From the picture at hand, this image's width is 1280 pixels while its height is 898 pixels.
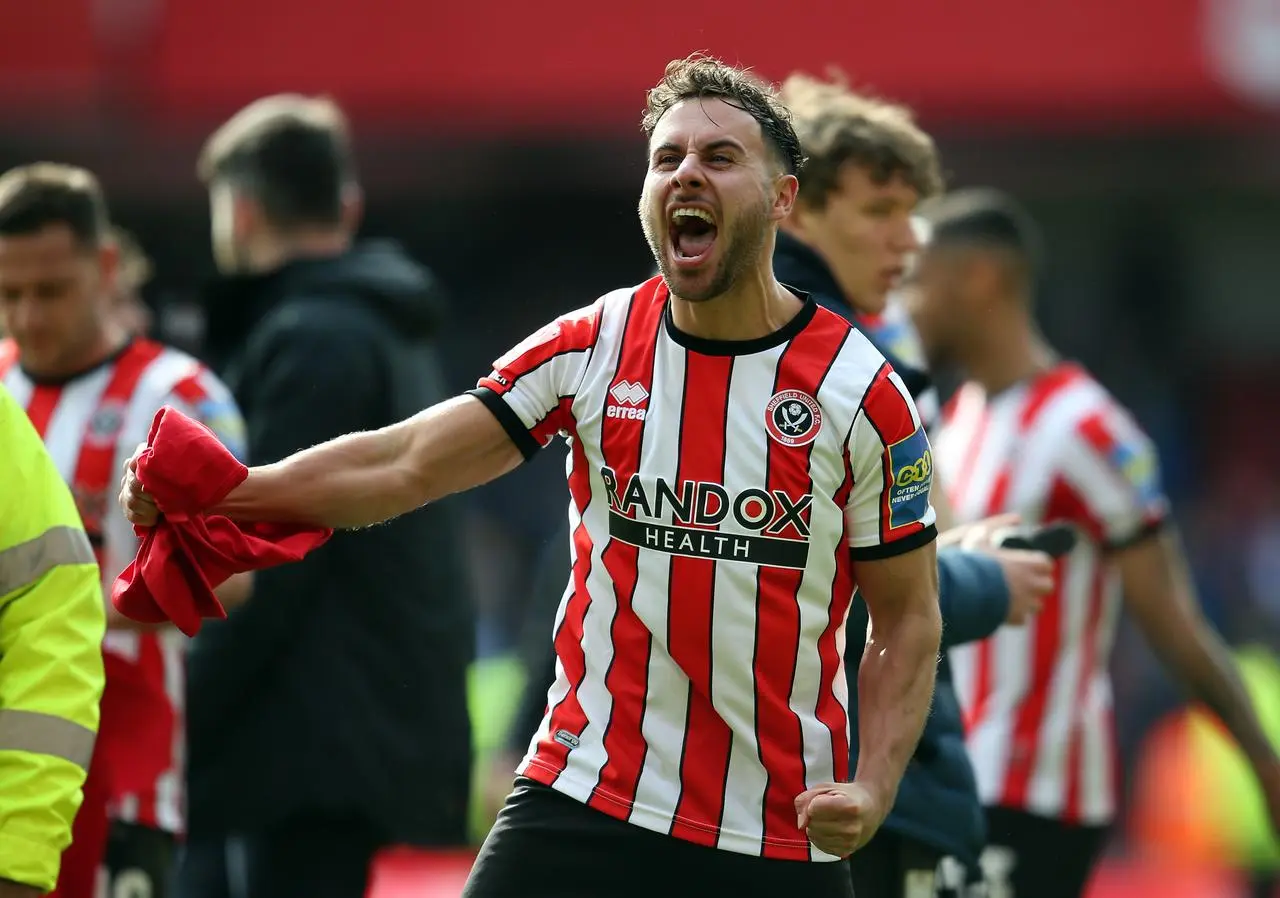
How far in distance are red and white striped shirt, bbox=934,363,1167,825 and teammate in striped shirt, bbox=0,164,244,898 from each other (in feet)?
7.14

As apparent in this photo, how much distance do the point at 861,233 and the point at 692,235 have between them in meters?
1.06

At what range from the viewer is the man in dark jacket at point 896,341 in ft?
13.2

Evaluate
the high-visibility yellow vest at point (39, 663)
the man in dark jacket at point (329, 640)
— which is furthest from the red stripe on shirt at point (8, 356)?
the high-visibility yellow vest at point (39, 663)

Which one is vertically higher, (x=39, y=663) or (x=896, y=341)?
(x=896, y=341)

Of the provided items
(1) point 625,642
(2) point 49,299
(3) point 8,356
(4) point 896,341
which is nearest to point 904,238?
(4) point 896,341

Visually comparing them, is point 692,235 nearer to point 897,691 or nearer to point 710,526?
point 710,526

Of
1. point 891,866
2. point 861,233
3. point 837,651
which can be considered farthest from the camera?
point 861,233

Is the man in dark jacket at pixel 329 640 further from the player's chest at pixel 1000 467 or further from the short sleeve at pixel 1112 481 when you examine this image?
the short sleeve at pixel 1112 481

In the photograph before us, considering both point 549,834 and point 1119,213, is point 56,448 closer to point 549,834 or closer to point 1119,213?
point 549,834

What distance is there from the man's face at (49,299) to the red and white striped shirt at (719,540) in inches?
67.9

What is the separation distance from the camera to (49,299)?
4.71 m

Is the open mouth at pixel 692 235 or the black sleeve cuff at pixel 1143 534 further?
the black sleeve cuff at pixel 1143 534

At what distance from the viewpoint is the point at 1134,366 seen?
55.3ft

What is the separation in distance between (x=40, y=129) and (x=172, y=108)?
37.6 inches
